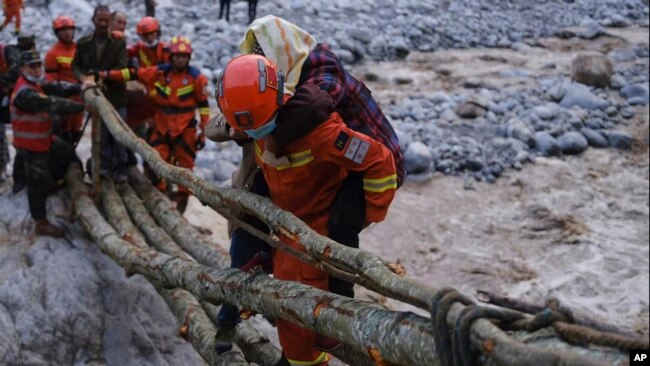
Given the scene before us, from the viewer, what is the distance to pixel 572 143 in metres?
10.6

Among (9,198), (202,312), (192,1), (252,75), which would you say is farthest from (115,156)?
(192,1)

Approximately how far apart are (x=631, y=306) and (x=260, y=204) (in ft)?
16.4

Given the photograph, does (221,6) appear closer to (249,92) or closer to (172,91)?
(172,91)

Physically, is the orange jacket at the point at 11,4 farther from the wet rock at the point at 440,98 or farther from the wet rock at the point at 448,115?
the wet rock at the point at 448,115

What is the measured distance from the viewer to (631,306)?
274 inches

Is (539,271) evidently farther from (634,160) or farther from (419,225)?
(634,160)

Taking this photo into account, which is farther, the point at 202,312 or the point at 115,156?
the point at 115,156

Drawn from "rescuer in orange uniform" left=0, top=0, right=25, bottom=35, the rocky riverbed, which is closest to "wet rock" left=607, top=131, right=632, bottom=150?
the rocky riverbed

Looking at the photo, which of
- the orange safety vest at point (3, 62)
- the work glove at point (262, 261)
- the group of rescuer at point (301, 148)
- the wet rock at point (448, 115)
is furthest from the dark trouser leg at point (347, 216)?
the wet rock at point (448, 115)

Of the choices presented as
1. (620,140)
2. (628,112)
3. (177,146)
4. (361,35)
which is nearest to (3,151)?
(177,146)

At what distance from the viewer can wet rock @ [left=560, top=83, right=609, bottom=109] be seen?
39.9 ft

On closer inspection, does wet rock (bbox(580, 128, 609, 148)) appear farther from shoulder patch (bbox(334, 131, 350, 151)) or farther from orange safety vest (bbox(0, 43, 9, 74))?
shoulder patch (bbox(334, 131, 350, 151))

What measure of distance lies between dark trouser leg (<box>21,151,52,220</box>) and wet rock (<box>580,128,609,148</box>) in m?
8.04

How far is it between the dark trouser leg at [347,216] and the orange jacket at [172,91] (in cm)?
314
